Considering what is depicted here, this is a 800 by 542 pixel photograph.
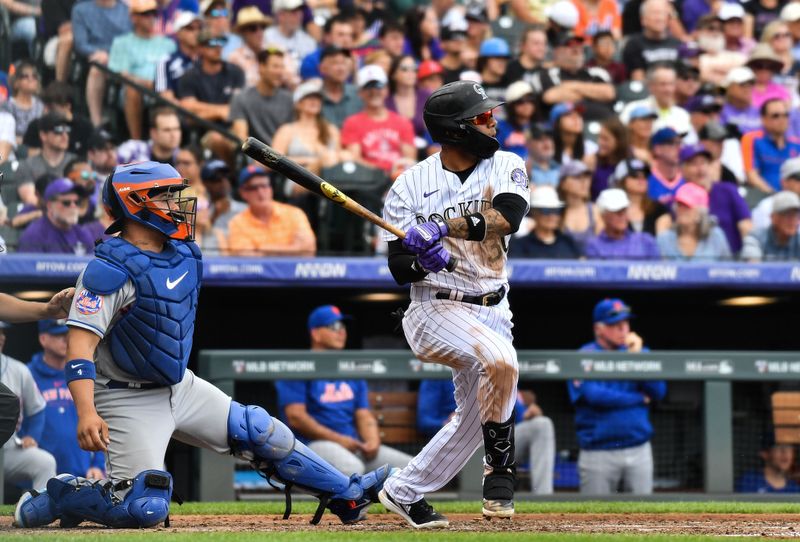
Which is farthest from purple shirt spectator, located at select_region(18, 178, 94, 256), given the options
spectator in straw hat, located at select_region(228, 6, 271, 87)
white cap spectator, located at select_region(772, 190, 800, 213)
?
white cap spectator, located at select_region(772, 190, 800, 213)

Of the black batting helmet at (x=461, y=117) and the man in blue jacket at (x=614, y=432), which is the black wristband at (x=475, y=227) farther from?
the man in blue jacket at (x=614, y=432)

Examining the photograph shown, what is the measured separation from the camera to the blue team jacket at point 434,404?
26.6 ft

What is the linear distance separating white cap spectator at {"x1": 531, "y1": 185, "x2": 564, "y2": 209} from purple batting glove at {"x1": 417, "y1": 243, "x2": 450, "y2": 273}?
4532 mm

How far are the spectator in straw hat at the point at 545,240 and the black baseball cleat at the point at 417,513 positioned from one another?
4319 mm

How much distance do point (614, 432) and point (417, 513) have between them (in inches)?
125

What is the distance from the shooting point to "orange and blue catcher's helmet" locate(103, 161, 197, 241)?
16.6 ft

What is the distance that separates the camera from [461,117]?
5.21 m

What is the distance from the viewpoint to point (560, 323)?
411 inches

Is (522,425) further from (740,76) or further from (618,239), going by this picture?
(740,76)

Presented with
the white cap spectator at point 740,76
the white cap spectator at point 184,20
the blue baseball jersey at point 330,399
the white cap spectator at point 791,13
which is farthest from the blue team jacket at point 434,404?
the white cap spectator at point 791,13

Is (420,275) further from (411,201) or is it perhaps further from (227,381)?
(227,381)

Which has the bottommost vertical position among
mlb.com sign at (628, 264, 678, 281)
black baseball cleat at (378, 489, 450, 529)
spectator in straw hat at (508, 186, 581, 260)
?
black baseball cleat at (378, 489, 450, 529)

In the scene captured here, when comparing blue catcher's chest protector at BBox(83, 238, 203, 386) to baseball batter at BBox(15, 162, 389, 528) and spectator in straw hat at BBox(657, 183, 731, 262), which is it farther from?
spectator in straw hat at BBox(657, 183, 731, 262)

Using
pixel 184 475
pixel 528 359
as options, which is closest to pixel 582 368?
pixel 528 359
